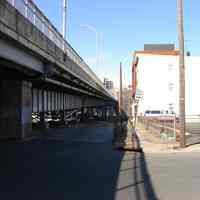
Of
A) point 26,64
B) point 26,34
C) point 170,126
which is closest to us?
point 26,34

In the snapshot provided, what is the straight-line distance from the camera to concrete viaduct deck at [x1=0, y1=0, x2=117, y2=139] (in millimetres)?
18828

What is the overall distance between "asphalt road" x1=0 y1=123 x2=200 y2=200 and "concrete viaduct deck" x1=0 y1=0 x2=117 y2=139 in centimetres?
426

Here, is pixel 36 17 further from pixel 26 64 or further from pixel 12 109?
pixel 12 109

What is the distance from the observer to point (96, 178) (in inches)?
582

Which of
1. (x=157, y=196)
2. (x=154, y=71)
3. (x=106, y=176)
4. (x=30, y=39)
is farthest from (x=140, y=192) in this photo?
(x=154, y=71)

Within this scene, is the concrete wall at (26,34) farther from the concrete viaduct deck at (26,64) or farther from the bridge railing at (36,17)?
the bridge railing at (36,17)

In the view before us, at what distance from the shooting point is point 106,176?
600 inches

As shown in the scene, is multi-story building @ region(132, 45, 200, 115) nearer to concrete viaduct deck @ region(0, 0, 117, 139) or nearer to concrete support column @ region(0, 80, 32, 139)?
concrete viaduct deck @ region(0, 0, 117, 139)

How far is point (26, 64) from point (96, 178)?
31.6 ft

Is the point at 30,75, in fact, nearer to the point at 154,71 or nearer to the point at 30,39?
the point at 30,39

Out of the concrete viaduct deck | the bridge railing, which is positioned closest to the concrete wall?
the concrete viaduct deck

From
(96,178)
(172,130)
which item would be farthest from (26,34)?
(172,130)

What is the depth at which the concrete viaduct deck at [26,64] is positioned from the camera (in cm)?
1883

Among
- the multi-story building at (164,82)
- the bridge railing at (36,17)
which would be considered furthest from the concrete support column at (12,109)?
the multi-story building at (164,82)
